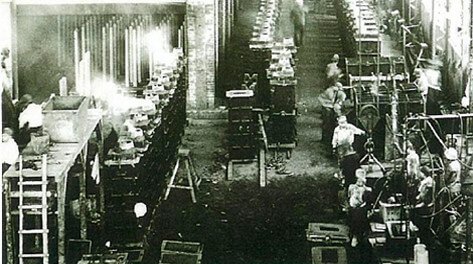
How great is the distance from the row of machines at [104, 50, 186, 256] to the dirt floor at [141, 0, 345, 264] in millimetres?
509

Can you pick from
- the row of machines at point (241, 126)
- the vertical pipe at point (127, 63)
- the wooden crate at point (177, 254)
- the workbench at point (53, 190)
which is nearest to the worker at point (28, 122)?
the row of machines at point (241, 126)

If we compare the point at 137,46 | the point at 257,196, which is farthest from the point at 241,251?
the point at 137,46

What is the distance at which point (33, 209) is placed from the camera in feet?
47.1

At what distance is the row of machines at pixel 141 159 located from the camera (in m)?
16.7

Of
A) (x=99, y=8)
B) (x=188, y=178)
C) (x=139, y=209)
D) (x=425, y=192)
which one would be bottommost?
(x=188, y=178)

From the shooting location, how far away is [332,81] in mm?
26016

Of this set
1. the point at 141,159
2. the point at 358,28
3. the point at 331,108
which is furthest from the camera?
the point at 358,28

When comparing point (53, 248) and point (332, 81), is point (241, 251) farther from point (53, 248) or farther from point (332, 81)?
point (332, 81)

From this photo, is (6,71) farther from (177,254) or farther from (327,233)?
(177,254)

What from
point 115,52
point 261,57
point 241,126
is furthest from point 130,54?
point 241,126

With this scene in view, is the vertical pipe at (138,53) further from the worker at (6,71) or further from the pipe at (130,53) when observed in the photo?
the worker at (6,71)

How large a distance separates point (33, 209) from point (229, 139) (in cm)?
826

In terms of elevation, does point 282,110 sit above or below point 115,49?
below

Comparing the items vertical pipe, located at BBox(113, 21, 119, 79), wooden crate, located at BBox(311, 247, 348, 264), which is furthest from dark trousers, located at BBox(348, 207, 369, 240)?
vertical pipe, located at BBox(113, 21, 119, 79)
